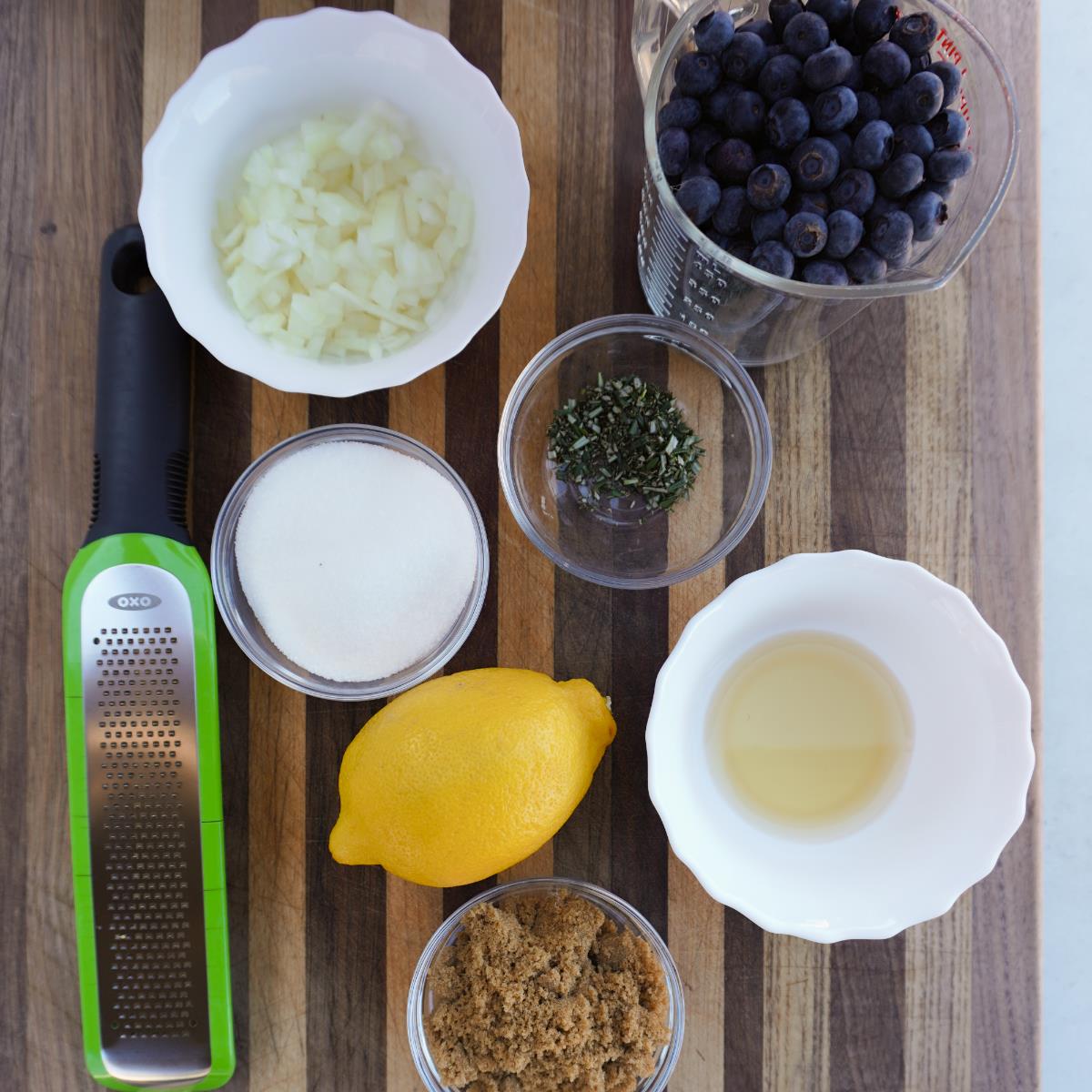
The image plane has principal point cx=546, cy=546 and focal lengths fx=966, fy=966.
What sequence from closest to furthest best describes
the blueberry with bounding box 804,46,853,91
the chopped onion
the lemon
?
the blueberry with bounding box 804,46,853,91, the lemon, the chopped onion

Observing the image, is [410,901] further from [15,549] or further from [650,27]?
[650,27]

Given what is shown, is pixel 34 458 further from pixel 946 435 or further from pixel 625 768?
pixel 946 435

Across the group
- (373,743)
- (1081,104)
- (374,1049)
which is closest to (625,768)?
(373,743)

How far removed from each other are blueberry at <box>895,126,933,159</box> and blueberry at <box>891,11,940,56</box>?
71 mm

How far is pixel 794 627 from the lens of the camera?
43.0 inches

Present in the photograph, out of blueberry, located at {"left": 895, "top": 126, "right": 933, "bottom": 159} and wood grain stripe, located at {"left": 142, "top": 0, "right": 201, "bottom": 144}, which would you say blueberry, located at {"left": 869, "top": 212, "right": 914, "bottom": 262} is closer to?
blueberry, located at {"left": 895, "top": 126, "right": 933, "bottom": 159}

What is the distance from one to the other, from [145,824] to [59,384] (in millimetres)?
512

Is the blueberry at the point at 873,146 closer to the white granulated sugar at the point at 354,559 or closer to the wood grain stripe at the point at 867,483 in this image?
the wood grain stripe at the point at 867,483

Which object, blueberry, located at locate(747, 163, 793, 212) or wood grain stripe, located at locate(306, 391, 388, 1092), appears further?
wood grain stripe, located at locate(306, 391, 388, 1092)

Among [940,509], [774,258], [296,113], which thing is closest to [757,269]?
[774,258]

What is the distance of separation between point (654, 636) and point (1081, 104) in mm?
1067

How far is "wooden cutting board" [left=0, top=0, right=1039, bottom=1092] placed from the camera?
1.12m

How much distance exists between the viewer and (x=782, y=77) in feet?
2.73

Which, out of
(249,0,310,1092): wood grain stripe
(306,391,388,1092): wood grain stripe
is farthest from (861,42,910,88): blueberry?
(306,391,388,1092): wood grain stripe
